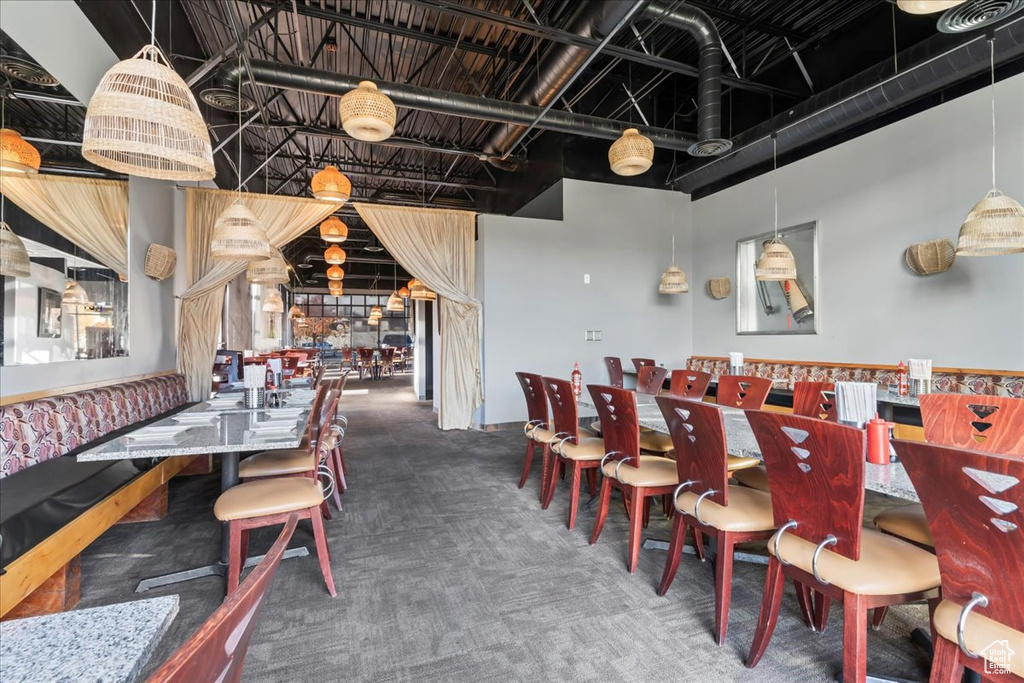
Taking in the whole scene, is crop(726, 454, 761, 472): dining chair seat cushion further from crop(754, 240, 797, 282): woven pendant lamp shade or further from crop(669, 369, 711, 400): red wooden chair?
crop(754, 240, 797, 282): woven pendant lamp shade

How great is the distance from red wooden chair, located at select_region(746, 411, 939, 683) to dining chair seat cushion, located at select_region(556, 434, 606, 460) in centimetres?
140

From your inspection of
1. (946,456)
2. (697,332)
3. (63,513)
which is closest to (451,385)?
(697,332)

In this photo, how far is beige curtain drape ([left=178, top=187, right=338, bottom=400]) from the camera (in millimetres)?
5855

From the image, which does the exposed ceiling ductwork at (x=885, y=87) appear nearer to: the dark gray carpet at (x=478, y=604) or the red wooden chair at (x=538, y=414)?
the red wooden chair at (x=538, y=414)

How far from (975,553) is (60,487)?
12.4ft

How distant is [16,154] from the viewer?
308 cm

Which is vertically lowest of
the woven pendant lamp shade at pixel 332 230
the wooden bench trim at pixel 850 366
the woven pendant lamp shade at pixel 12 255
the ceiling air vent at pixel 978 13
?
the wooden bench trim at pixel 850 366

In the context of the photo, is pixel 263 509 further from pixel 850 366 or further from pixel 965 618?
pixel 850 366

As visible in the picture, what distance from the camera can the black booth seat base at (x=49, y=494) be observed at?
2.00 meters

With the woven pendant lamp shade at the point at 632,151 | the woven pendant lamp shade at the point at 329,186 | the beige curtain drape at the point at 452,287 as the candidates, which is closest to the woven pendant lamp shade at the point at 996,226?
the woven pendant lamp shade at the point at 632,151

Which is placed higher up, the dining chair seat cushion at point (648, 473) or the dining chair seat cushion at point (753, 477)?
the dining chair seat cushion at point (648, 473)

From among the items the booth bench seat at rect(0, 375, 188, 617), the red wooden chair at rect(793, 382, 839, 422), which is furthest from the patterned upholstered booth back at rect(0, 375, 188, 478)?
the red wooden chair at rect(793, 382, 839, 422)

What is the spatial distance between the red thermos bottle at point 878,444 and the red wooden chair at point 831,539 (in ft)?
0.95

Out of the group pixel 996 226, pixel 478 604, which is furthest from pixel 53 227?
pixel 996 226
